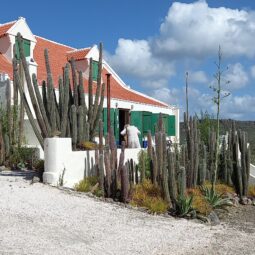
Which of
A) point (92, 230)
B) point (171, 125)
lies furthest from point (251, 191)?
point (171, 125)

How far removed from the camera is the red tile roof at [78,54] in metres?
24.7

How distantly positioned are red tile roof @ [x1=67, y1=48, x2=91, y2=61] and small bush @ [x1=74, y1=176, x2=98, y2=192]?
13.7m

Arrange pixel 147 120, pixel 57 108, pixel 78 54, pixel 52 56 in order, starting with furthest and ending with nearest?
pixel 78 54
pixel 52 56
pixel 147 120
pixel 57 108

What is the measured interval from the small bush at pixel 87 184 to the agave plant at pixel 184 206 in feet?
7.49

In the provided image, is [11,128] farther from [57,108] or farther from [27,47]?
[27,47]

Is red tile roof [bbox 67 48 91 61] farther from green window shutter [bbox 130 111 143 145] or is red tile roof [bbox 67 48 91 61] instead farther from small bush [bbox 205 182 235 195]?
small bush [bbox 205 182 235 195]

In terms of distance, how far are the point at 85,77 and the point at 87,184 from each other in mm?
13314

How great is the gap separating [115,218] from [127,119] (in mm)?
13626

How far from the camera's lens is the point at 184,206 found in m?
10.3

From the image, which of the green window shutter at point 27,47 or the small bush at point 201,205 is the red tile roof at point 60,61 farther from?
the small bush at point 201,205

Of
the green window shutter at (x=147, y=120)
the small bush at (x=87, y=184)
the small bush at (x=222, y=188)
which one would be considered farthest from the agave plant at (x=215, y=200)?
the green window shutter at (x=147, y=120)

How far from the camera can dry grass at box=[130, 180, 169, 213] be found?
10399 mm

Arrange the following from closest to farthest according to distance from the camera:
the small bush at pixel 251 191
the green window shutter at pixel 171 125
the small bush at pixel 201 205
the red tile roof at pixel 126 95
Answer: the small bush at pixel 201 205 → the small bush at pixel 251 191 → the red tile roof at pixel 126 95 → the green window shutter at pixel 171 125

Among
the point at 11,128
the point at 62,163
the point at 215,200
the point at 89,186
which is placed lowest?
the point at 215,200
